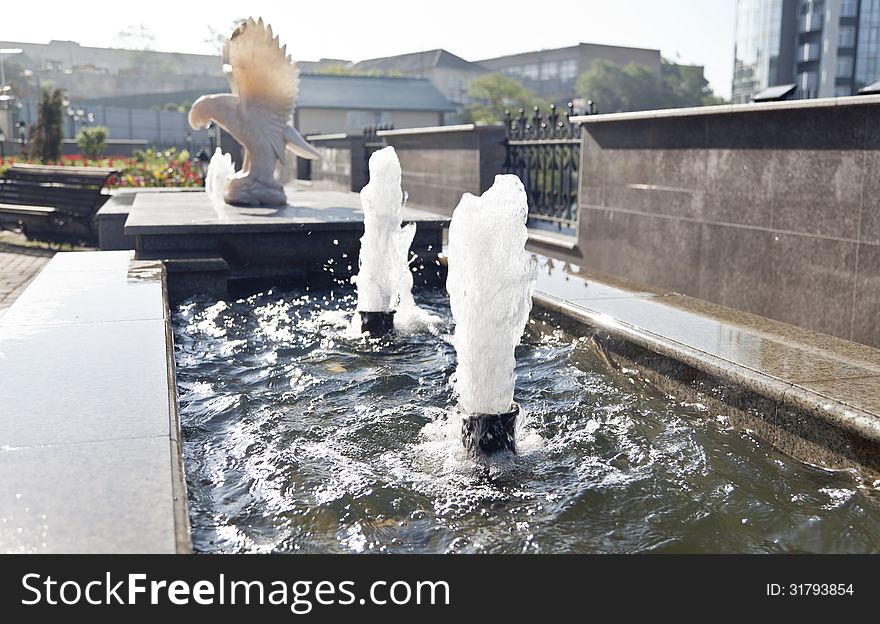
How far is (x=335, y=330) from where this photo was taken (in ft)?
21.7

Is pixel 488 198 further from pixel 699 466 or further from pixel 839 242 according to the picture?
pixel 839 242

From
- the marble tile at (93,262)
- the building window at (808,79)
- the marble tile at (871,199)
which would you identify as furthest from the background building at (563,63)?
the marble tile at (871,199)

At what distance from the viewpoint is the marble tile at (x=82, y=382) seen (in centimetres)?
307

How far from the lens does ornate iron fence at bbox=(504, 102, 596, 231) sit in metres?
10.5

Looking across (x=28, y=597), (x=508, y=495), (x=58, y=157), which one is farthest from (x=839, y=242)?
(x=58, y=157)

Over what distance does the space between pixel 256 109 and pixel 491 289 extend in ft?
23.7

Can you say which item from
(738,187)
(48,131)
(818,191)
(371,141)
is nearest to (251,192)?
(738,187)

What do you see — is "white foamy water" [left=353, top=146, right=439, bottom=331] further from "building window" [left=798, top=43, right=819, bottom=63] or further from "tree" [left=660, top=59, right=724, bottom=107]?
"tree" [left=660, top=59, right=724, bottom=107]

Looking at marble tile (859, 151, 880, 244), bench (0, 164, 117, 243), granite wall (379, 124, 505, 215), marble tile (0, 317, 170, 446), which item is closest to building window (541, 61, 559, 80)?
granite wall (379, 124, 505, 215)

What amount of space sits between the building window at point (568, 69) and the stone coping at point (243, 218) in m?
80.7

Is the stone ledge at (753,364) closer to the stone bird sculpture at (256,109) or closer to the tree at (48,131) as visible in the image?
the stone bird sculpture at (256,109)

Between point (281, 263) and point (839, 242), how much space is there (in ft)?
17.3

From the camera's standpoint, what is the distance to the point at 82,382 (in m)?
3.64

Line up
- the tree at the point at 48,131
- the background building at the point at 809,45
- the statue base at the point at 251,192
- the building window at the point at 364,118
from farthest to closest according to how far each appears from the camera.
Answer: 1. the background building at the point at 809,45
2. the building window at the point at 364,118
3. the tree at the point at 48,131
4. the statue base at the point at 251,192
